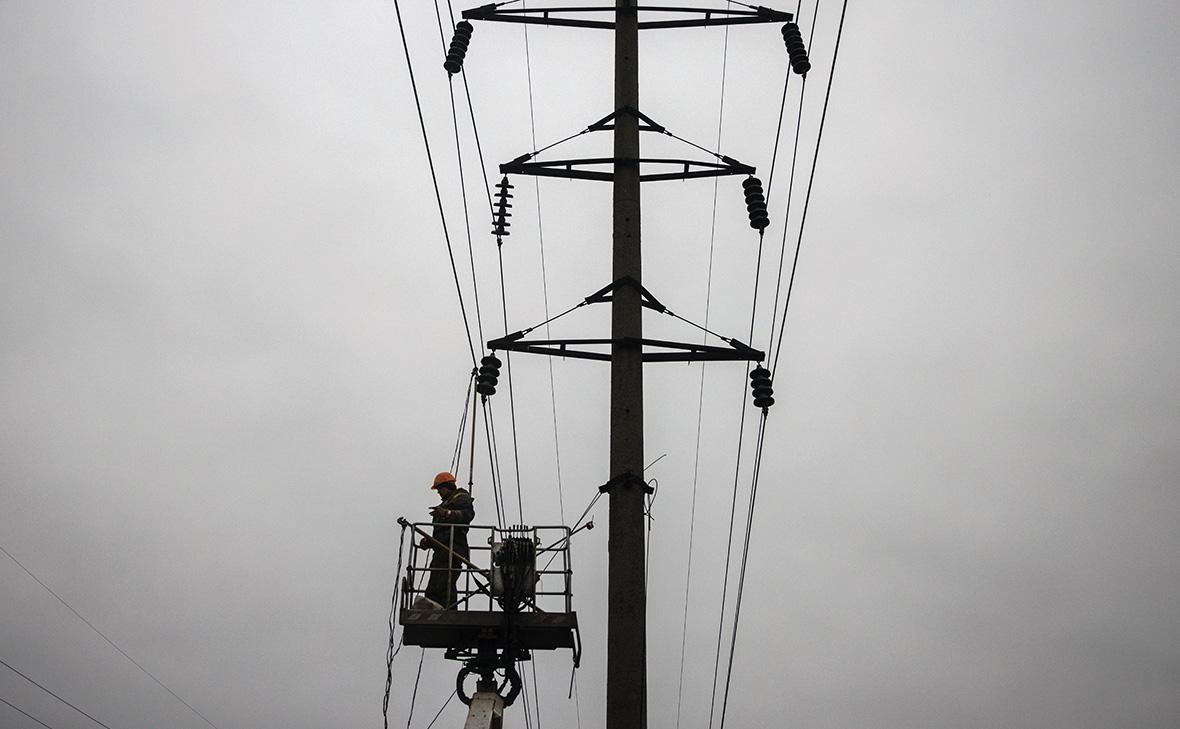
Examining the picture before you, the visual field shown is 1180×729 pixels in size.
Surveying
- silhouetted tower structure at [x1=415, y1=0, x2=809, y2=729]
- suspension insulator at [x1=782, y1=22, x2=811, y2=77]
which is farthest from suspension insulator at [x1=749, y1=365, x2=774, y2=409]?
suspension insulator at [x1=782, y1=22, x2=811, y2=77]

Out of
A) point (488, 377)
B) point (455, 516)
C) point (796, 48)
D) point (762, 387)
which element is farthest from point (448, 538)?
point (796, 48)

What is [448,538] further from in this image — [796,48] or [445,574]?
[796,48]

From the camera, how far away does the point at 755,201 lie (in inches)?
388

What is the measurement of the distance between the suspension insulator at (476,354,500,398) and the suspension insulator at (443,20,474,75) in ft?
11.1

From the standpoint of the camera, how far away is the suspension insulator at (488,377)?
9.22 metres

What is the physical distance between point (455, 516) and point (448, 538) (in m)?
0.34

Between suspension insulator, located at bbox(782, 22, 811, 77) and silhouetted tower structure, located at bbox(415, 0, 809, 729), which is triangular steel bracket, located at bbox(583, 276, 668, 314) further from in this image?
suspension insulator, located at bbox(782, 22, 811, 77)

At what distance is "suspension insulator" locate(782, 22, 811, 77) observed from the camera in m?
10.2

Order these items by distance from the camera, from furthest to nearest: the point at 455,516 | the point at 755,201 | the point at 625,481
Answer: the point at 455,516, the point at 755,201, the point at 625,481

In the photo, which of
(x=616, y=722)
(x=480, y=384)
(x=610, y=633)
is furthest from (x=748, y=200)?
(x=616, y=722)

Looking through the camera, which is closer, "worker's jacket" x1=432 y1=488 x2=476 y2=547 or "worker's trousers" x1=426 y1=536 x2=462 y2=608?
"worker's trousers" x1=426 y1=536 x2=462 y2=608

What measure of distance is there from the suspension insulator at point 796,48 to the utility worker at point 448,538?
22.5 ft

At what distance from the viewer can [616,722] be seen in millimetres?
7094

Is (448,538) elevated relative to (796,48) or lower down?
lower down
